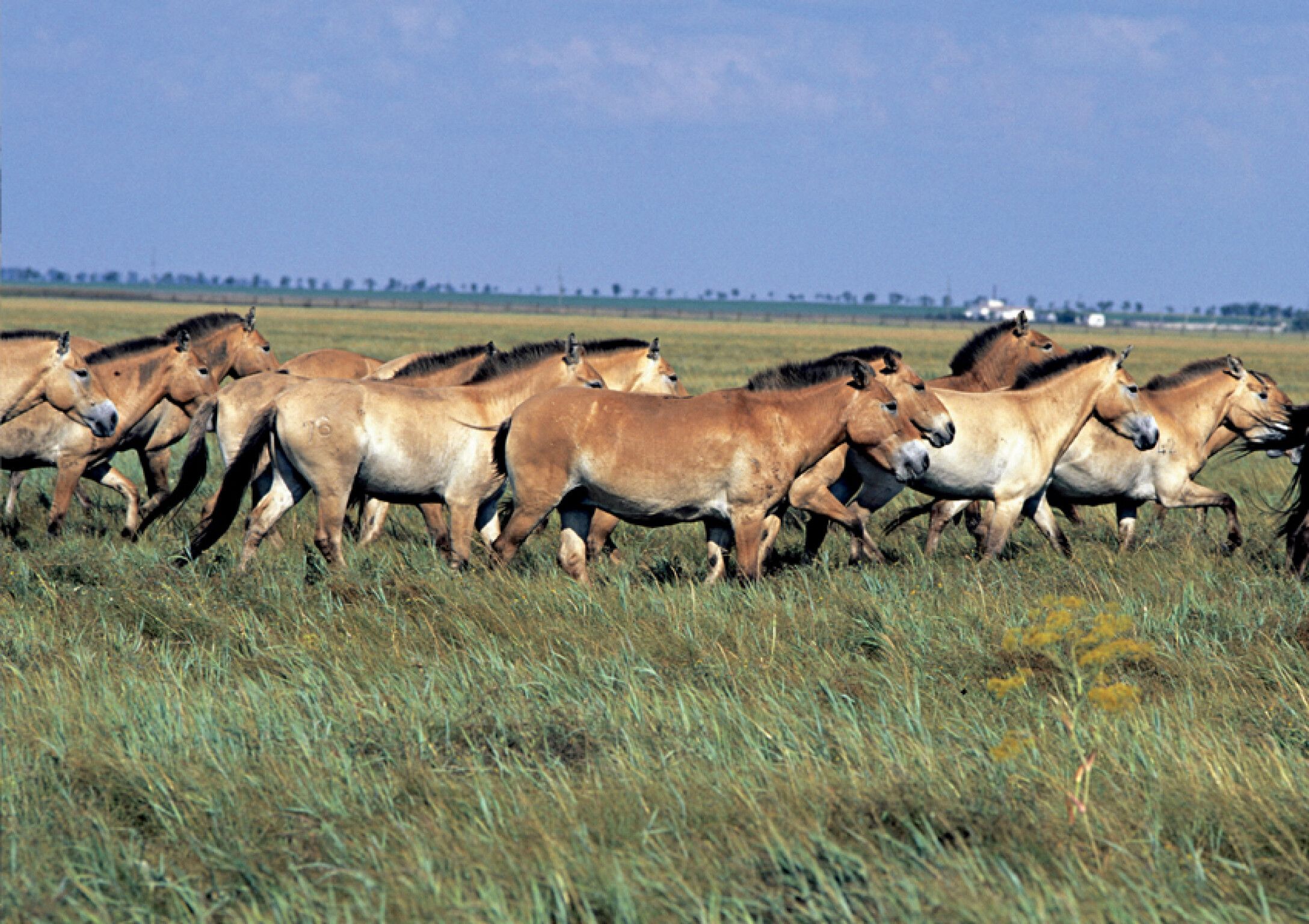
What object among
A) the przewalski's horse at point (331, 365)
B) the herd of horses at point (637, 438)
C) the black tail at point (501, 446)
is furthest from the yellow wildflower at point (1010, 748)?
the przewalski's horse at point (331, 365)

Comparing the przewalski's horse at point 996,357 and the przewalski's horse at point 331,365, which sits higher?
the przewalski's horse at point 996,357

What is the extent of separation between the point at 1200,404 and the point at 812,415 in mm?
5163

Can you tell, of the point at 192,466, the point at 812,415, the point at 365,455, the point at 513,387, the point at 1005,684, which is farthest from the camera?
the point at 192,466

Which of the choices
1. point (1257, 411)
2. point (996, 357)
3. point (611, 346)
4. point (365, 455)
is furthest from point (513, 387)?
point (1257, 411)

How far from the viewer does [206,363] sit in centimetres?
1313

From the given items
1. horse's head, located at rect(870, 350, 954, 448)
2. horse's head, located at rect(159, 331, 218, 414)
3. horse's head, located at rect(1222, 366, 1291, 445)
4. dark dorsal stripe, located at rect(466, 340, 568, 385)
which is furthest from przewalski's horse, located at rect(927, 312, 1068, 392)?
horse's head, located at rect(159, 331, 218, 414)

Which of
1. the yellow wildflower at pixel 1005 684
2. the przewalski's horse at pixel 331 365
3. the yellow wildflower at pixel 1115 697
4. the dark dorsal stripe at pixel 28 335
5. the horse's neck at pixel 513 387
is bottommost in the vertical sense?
the yellow wildflower at pixel 1005 684

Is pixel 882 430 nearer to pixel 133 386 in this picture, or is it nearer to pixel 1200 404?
pixel 1200 404

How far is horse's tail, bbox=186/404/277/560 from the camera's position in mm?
9133

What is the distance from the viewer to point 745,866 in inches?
156

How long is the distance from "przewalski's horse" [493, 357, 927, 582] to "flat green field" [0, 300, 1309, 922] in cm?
50

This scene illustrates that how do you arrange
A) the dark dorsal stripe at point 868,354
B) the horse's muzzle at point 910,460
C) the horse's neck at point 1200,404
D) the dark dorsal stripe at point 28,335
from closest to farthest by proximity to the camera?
the horse's muzzle at point 910,460 → the dark dorsal stripe at point 868,354 → the dark dorsal stripe at point 28,335 → the horse's neck at point 1200,404

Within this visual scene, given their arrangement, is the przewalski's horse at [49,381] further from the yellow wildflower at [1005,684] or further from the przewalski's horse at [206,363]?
the yellow wildflower at [1005,684]

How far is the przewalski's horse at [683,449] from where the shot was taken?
845 cm
